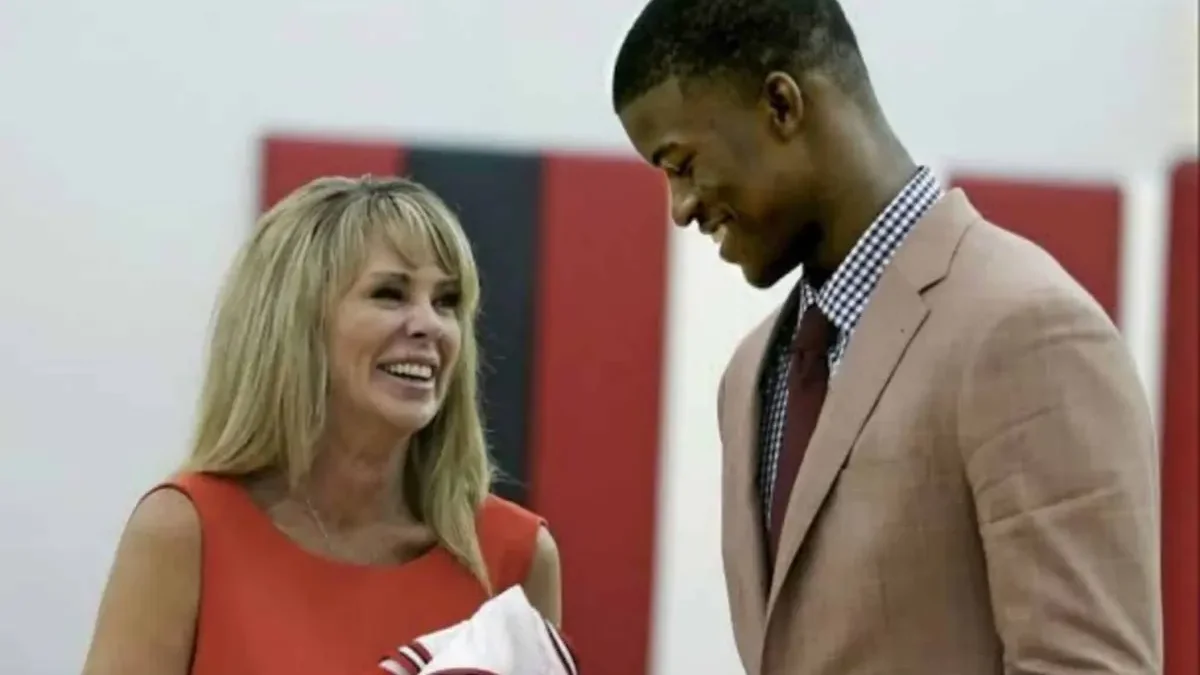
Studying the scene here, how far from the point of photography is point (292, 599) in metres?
1.60

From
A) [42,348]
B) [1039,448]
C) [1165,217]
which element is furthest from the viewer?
[1165,217]

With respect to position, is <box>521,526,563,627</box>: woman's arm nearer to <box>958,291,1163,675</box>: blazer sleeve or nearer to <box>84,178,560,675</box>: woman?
<box>84,178,560,675</box>: woman

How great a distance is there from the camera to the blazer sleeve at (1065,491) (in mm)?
1016

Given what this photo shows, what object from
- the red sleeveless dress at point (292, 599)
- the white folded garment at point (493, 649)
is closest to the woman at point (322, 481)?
the red sleeveless dress at point (292, 599)

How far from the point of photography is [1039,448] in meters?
1.03

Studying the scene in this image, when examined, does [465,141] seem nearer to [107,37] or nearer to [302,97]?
[302,97]

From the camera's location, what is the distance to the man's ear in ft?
3.86

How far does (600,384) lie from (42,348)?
2.73ft

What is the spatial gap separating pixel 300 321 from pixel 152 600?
1.12 feet

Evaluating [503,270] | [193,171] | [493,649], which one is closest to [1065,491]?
[493,649]

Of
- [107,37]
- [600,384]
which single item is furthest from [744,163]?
[107,37]

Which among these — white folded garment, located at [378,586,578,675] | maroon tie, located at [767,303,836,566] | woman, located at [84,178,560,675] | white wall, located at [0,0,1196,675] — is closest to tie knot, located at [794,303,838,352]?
maroon tie, located at [767,303,836,566]

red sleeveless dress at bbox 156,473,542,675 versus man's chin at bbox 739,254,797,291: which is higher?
man's chin at bbox 739,254,797,291

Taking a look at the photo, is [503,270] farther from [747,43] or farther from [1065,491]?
[1065,491]
